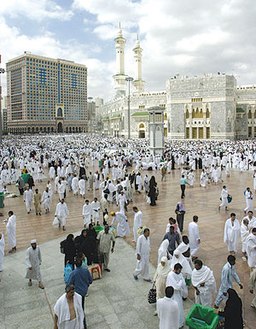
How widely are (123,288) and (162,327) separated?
156 centimetres

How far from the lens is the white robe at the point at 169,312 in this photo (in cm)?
333

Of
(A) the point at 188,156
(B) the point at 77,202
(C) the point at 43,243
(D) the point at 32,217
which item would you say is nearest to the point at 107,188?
(B) the point at 77,202

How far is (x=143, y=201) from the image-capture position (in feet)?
35.8

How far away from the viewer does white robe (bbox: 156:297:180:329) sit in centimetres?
333

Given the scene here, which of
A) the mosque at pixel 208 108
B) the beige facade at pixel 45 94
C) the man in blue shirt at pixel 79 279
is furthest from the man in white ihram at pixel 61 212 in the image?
the beige facade at pixel 45 94

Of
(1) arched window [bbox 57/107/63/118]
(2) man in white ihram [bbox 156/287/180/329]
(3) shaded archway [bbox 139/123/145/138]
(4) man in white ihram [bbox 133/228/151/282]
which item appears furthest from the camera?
(1) arched window [bbox 57/107/63/118]

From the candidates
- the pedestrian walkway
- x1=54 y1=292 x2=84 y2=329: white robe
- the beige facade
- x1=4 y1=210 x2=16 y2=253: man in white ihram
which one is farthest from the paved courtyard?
the beige facade

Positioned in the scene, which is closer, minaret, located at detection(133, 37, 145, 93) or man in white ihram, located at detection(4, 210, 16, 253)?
man in white ihram, located at detection(4, 210, 16, 253)

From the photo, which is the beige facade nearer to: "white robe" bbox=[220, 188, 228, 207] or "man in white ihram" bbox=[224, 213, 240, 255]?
"white robe" bbox=[220, 188, 228, 207]

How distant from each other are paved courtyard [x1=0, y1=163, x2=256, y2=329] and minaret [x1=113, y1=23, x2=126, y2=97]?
6402 centimetres

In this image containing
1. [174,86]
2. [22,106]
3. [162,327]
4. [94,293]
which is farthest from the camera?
[22,106]

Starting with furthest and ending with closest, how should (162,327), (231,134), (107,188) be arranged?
1. (231,134)
2. (107,188)
3. (162,327)

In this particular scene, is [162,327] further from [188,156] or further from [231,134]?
[231,134]

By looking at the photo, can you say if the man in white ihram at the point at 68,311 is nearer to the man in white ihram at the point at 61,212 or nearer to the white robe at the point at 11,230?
the white robe at the point at 11,230
